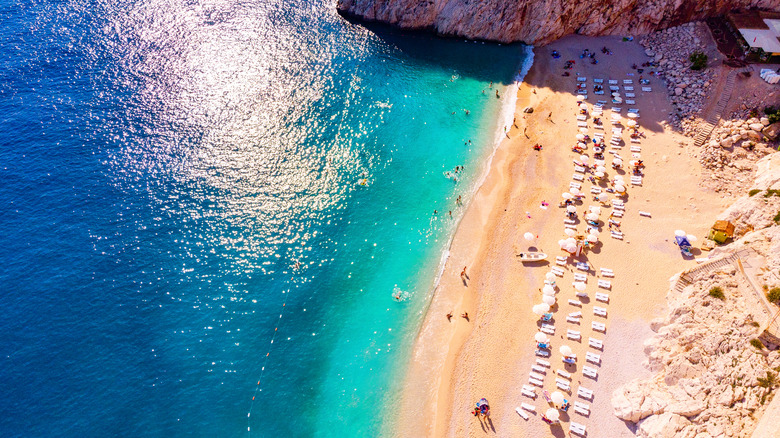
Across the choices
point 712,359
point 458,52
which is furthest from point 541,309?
point 458,52

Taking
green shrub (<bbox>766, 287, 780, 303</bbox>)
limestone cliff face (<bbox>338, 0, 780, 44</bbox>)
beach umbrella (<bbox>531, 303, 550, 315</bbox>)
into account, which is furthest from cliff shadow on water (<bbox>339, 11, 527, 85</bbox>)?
green shrub (<bbox>766, 287, 780, 303</bbox>)

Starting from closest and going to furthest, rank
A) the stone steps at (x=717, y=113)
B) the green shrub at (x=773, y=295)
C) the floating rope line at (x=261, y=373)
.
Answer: the green shrub at (x=773, y=295) → the floating rope line at (x=261, y=373) → the stone steps at (x=717, y=113)

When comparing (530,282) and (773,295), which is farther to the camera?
(530,282)

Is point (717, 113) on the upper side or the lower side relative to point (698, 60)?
lower

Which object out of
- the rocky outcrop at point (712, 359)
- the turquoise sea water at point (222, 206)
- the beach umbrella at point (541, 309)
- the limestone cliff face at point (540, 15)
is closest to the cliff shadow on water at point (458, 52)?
the turquoise sea water at point (222, 206)

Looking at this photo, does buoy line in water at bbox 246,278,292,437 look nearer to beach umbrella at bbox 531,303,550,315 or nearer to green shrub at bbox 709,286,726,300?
beach umbrella at bbox 531,303,550,315

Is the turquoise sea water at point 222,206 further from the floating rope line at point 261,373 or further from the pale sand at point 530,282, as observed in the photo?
the pale sand at point 530,282

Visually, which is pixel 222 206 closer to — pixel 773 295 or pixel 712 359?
pixel 712 359
